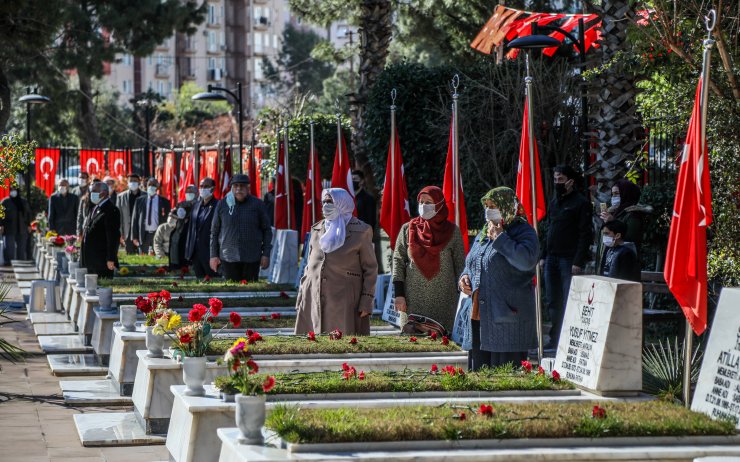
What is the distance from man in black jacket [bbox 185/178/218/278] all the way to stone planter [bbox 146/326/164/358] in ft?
28.1

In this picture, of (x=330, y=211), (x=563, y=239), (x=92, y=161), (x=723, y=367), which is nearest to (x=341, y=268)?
(x=330, y=211)

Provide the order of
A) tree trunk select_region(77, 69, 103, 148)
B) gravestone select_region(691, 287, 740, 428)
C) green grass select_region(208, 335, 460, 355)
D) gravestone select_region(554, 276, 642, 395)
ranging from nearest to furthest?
gravestone select_region(691, 287, 740, 428) < gravestone select_region(554, 276, 642, 395) < green grass select_region(208, 335, 460, 355) < tree trunk select_region(77, 69, 103, 148)

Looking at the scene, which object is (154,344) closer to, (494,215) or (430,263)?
(430,263)

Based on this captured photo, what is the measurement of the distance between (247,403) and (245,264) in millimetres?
10523

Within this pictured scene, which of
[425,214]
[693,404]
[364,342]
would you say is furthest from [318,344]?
[693,404]

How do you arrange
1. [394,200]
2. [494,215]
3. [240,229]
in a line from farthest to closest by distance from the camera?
[394,200] < [240,229] < [494,215]

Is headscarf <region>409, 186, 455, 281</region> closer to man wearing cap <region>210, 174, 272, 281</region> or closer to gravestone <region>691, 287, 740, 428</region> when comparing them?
gravestone <region>691, 287, 740, 428</region>

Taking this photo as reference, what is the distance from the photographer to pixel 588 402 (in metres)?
7.65

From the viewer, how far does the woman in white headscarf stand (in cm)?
1076

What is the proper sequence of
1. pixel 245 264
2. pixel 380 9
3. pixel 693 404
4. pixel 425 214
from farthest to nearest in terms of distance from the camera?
pixel 380 9, pixel 245 264, pixel 425 214, pixel 693 404

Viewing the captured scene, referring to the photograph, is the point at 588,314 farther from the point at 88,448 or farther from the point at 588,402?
the point at 88,448

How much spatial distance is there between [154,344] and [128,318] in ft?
5.64

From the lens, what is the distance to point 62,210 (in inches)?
1057

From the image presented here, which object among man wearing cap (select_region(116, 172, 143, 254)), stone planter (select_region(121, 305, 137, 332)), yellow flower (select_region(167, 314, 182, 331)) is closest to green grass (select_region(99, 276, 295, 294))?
stone planter (select_region(121, 305, 137, 332))
